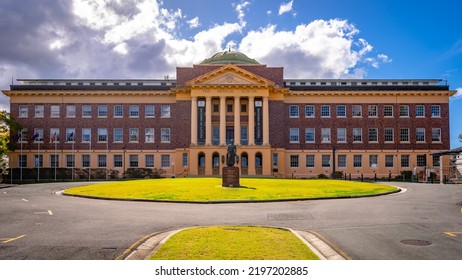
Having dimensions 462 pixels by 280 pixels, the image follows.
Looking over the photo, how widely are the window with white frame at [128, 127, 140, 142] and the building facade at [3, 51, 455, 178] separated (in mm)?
156

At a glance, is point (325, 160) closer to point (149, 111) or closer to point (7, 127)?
point (149, 111)

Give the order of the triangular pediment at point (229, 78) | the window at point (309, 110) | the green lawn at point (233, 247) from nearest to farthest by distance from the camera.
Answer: the green lawn at point (233, 247), the triangular pediment at point (229, 78), the window at point (309, 110)

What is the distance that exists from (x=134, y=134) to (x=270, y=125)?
21.3 meters

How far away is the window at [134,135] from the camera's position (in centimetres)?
7294

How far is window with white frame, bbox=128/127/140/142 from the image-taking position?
72938 millimetres

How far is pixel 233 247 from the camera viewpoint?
31.7ft

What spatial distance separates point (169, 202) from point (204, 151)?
132 ft

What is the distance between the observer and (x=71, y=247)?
10.9 metres

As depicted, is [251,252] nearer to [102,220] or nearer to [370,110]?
[102,220]

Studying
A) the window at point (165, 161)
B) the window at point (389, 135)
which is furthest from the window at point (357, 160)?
the window at point (165, 161)

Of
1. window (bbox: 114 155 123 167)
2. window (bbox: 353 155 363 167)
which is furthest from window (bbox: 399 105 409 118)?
window (bbox: 114 155 123 167)

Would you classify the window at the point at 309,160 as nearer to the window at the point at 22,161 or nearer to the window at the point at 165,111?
the window at the point at 165,111

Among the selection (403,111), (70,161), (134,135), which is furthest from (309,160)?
(70,161)

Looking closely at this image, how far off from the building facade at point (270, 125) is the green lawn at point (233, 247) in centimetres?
5952
